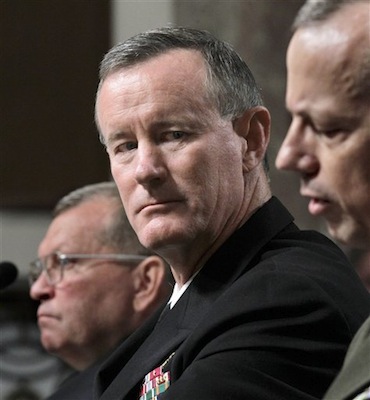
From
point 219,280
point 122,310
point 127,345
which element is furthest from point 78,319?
A: point 219,280

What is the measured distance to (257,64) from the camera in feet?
16.5

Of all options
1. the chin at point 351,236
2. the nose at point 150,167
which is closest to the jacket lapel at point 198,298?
the nose at point 150,167

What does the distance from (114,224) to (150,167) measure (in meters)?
1.31

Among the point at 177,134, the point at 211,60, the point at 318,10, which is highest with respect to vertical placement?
the point at 318,10

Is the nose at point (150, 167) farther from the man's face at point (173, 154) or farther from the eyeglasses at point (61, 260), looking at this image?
the eyeglasses at point (61, 260)

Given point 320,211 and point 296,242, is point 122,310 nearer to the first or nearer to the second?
point 296,242

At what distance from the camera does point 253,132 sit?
261 cm

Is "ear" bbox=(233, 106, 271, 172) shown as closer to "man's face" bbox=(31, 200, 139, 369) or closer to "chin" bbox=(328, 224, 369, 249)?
"chin" bbox=(328, 224, 369, 249)

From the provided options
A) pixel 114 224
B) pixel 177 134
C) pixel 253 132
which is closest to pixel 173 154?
pixel 177 134

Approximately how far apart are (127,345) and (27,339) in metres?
2.15

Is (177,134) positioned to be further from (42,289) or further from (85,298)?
(42,289)

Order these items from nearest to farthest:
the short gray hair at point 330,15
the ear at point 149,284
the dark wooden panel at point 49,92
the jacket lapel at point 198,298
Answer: the short gray hair at point 330,15 → the jacket lapel at point 198,298 → the ear at point 149,284 → the dark wooden panel at point 49,92

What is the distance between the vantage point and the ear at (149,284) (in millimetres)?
3541

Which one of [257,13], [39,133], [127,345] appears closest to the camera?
[127,345]
